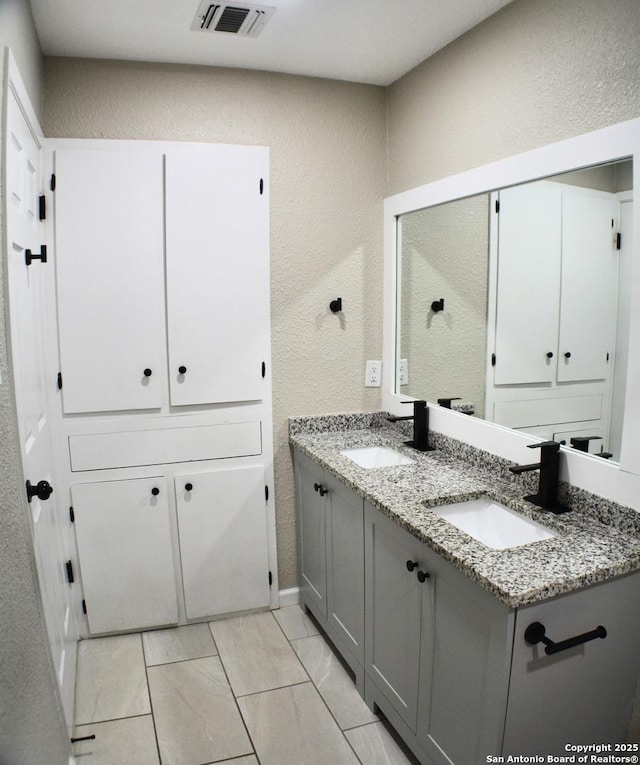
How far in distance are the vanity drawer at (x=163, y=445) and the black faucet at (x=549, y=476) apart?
1.32m

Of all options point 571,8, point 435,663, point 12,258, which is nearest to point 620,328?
point 571,8

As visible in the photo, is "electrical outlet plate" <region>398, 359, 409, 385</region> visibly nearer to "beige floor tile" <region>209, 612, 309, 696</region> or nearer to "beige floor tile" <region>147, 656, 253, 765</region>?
"beige floor tile" <region>209, 612, 309, 696</region>

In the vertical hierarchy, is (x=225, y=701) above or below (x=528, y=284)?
below

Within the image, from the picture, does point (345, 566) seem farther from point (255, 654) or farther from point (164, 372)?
point (164, 372)

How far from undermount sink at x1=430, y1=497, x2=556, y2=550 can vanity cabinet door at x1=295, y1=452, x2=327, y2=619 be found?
0.66 metres

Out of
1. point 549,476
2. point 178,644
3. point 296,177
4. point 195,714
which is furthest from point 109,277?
point 549,476

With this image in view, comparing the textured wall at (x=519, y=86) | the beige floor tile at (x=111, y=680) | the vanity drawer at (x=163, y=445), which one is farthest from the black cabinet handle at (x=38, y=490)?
the textured wall at (x=519, y=86)

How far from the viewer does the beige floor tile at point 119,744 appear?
6.23 ft

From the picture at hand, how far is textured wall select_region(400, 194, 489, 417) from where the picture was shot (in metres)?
2.19

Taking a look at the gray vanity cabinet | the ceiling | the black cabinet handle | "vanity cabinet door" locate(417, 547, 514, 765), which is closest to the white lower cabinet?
"vanity cabinet door" locate(417, 547, 514, 765)

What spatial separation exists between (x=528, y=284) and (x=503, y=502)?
0.74 meters

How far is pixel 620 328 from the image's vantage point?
5.23 feet

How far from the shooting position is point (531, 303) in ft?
6.35

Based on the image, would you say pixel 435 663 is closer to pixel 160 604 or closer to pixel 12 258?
pixel 160 604
